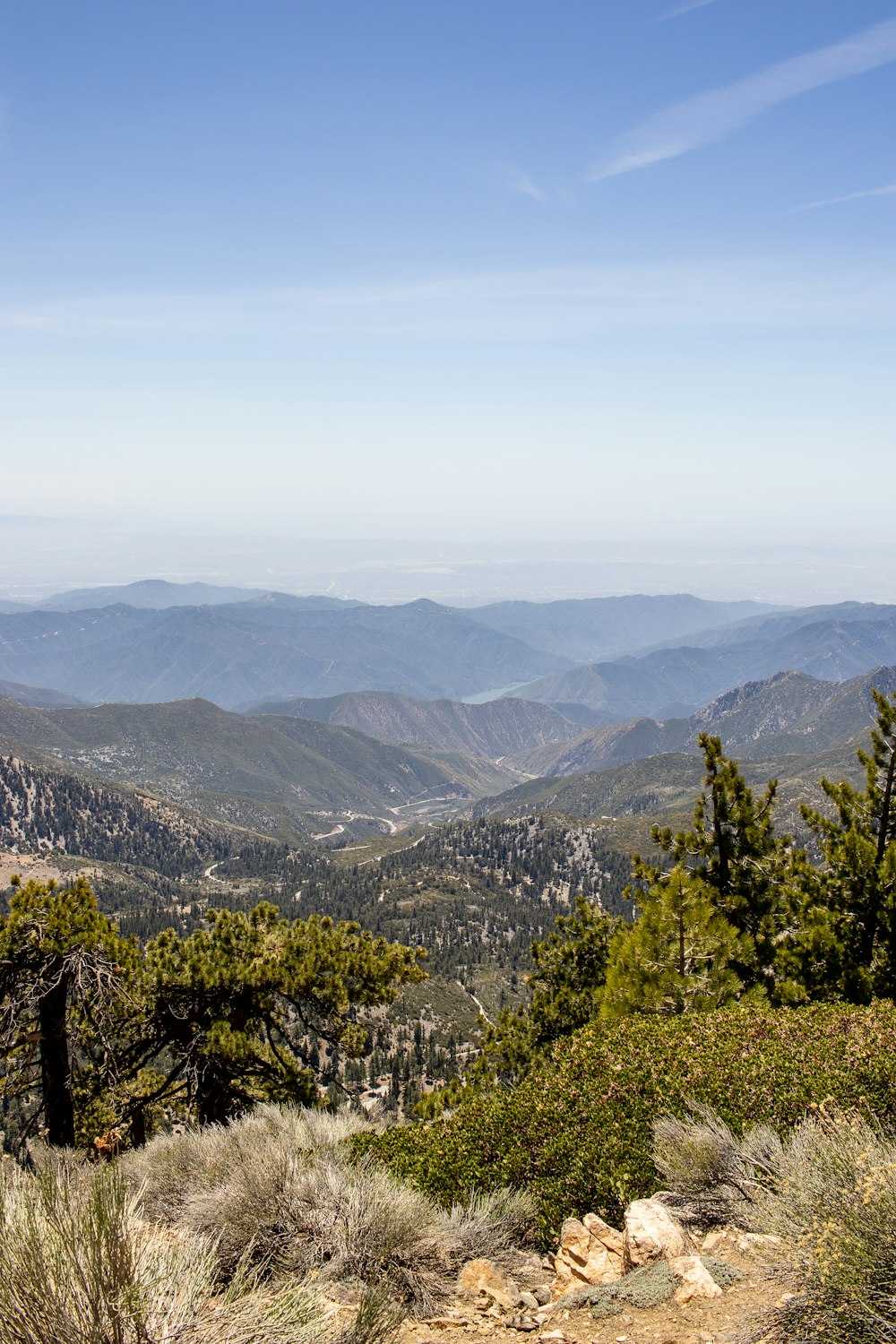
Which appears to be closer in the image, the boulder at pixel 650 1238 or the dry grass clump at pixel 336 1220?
the boulder at pixel 650 1238

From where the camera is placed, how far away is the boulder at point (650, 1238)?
7.59 m

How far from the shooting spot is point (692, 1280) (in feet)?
22.9

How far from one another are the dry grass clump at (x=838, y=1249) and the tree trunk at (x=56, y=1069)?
1208 cm

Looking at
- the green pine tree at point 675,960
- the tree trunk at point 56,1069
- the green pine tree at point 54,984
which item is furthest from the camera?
the green pine tree at point 675,960

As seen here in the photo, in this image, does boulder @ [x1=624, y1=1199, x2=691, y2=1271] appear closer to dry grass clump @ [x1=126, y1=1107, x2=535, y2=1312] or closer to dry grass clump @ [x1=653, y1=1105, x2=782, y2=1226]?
dry grass clump @ [x1=653, y1=1105, x2=782, y2=1226]

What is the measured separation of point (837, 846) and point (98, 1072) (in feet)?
53.8

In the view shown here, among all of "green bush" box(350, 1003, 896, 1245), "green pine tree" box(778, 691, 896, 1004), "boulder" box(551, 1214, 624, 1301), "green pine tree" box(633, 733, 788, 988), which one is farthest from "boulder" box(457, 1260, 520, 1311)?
"green pine tree" box(633, 733, 788, 988)

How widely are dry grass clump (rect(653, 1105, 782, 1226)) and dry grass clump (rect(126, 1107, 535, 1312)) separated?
1.78m

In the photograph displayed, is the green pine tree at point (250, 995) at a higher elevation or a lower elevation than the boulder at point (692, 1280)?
lower

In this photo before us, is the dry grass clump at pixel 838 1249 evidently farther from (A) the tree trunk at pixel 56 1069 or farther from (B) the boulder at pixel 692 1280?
(A) the tree trunk at pixel 56 1069

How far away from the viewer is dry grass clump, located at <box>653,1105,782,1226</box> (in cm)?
821

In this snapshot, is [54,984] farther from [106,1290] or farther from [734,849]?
[734,849]

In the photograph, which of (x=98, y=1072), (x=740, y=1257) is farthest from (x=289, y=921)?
(x=740, y=1257)

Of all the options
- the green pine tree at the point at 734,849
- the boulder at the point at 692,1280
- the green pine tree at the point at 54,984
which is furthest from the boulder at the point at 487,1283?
the green pine tree at the point at 734,849
